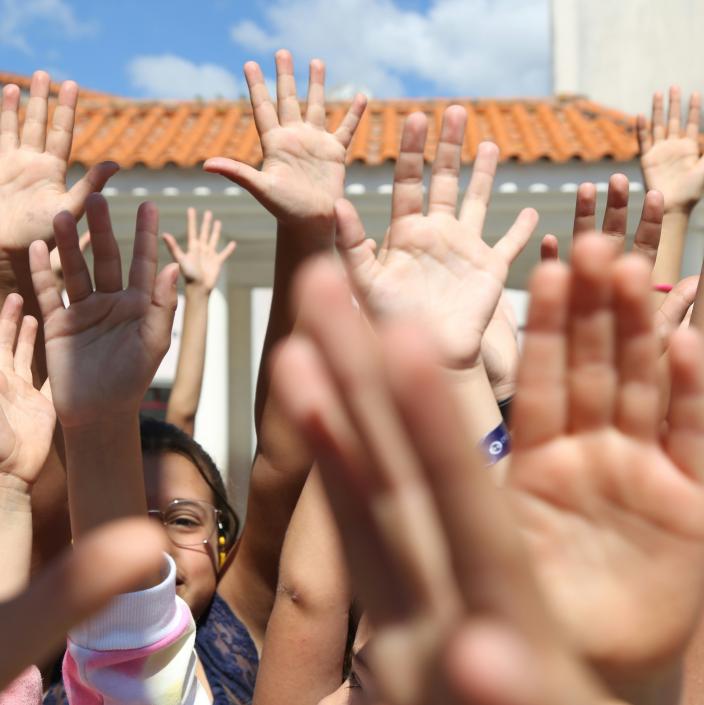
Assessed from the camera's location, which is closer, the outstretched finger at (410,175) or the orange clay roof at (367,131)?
the outstretched finger at (410,175)

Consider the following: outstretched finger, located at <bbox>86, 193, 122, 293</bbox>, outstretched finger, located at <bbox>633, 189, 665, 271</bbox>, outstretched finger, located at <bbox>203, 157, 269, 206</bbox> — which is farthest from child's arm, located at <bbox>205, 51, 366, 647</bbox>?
outstretched finger, located at <bbox>633, 189, 665, 271</bbox>

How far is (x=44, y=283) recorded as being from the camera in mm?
1247

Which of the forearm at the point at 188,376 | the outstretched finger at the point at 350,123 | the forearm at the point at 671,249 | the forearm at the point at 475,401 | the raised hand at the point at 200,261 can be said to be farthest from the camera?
the raised hand at the point at 200,261

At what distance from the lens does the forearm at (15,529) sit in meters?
1.15

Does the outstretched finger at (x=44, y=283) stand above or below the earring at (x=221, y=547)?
above

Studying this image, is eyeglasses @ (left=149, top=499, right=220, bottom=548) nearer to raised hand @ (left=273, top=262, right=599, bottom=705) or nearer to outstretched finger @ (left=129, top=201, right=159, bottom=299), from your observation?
outstretched finger @ (left=129, top=201, right=159, bottom=299)

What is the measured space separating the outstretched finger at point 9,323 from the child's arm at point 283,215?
424 millimetres

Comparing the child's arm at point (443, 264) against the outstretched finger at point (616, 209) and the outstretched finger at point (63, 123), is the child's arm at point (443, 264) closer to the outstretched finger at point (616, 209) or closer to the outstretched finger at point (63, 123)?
the outstretched finger at point (616, 209)

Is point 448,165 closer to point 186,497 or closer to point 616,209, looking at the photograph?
point 616,209

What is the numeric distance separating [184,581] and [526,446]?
116cm

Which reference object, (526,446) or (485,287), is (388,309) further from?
(526,446)

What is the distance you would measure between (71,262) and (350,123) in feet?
2.12

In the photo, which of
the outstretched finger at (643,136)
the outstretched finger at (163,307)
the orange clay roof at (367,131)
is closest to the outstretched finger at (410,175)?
the outstretched finger at (163,307)

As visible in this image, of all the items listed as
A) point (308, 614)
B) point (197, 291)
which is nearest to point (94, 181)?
point (308, 614)
